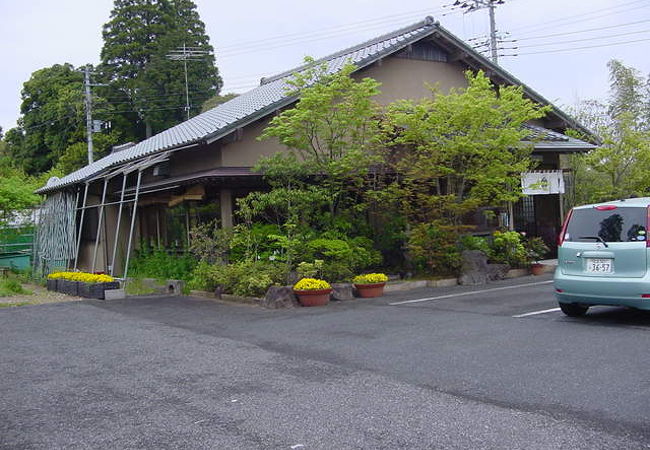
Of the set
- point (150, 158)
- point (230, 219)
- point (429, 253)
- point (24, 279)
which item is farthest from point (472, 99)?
point (24, 279)

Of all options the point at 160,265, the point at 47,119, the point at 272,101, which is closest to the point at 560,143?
the point at 272,101

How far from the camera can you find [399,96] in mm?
16594

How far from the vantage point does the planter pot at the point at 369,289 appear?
1215cm

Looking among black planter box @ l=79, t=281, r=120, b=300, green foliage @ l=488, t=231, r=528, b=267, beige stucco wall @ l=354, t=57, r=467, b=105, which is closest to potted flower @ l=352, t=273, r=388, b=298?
green foliage @ l=488, t=231, r=528, b=267

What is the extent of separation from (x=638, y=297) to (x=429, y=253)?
20.1 ft

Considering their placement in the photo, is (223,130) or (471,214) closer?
(223,130)

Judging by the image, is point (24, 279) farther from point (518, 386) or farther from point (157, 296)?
point (518, 386)

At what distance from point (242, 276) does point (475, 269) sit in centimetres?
510

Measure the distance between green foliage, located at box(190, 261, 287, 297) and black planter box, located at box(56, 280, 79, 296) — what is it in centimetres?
325

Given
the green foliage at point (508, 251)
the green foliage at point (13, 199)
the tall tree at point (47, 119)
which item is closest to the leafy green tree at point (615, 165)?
the green foliage at point (508, 251)

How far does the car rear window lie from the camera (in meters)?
8.05

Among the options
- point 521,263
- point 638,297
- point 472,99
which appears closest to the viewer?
point 638,297

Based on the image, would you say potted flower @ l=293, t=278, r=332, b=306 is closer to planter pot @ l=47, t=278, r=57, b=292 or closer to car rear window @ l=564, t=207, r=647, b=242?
car rear window @ l=564, t=207, r=647, b=242

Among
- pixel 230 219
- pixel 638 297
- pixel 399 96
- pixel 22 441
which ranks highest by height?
pixel 399 96
